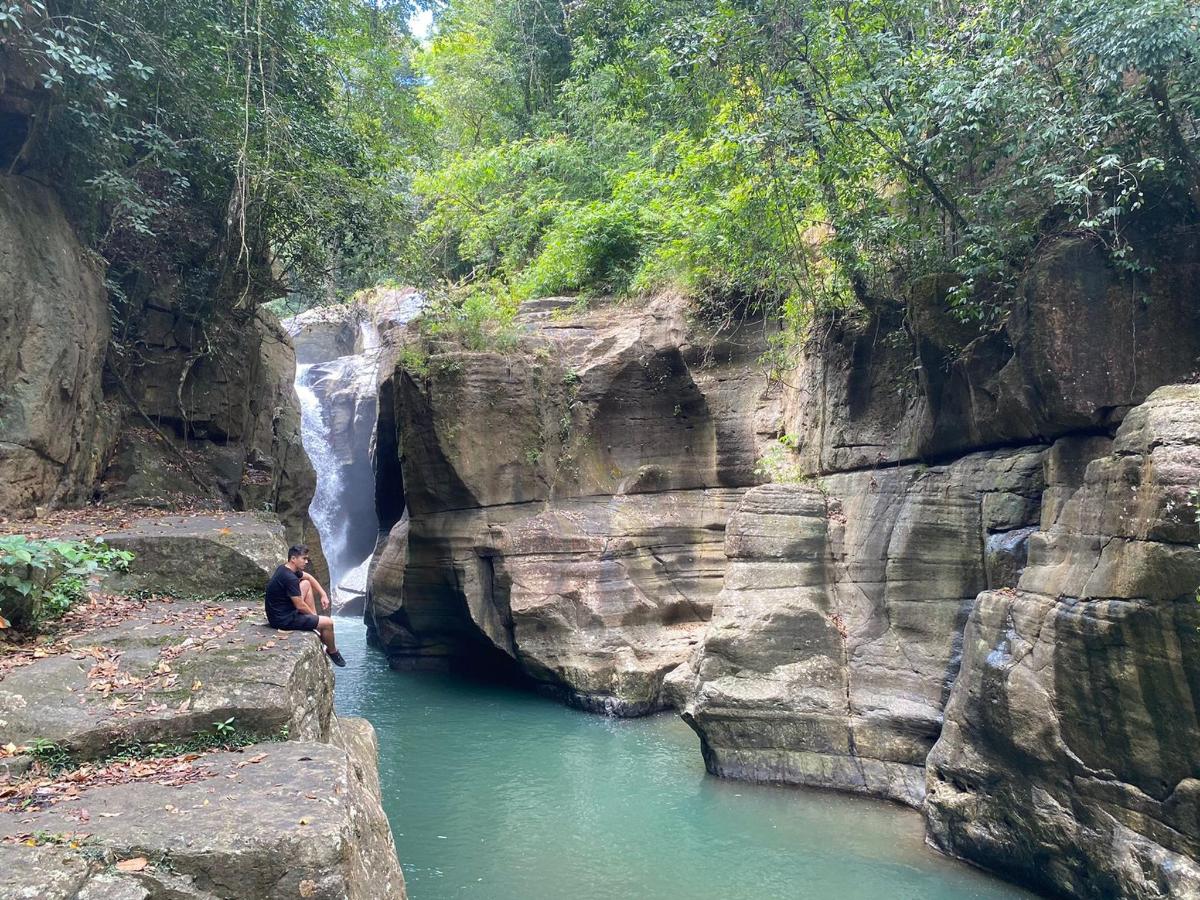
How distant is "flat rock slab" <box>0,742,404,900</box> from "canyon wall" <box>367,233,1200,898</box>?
18.7 feet

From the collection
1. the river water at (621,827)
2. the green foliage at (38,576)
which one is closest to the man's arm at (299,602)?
the green foliage at (38,576)

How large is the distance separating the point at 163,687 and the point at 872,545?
26.7ft

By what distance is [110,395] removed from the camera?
492 inches

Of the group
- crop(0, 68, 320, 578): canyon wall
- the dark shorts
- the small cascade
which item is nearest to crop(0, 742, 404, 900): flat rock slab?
the dark shorts

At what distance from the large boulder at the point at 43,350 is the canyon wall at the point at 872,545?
18.0 feet

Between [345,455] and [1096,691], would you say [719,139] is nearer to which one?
[1096,691]

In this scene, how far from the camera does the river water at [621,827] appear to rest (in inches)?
301

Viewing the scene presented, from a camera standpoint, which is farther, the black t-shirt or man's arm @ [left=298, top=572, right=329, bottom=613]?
man's arm @ [left=298, top=572, right=329, bottom=613]

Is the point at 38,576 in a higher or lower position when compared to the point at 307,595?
higher

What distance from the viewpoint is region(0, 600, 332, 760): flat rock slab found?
4.93 m

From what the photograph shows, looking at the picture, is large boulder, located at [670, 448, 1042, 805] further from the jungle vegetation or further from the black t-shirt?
the black t-shirt

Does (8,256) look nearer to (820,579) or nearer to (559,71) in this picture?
(820,579)

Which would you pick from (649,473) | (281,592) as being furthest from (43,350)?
(649,473)

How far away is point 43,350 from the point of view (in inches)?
374
